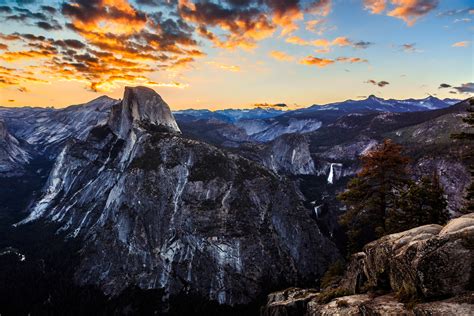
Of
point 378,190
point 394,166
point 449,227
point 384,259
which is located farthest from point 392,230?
point 449,227

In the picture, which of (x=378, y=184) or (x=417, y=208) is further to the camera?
(x=417, y=208)

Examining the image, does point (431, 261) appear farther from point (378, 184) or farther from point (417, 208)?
point (417, 208)

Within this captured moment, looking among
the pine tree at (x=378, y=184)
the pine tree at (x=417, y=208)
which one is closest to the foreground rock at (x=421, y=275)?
the pine tree at (x=378, y=184)

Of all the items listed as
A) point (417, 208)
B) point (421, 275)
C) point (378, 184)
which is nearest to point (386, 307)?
point (421, 275)

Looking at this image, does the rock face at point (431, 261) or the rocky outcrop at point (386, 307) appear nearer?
the rocky outcrop at point (386, 307)

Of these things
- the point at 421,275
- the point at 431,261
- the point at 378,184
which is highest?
the point at 378,184

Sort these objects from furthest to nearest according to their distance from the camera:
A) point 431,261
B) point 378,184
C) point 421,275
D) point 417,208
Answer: point 417,208 < point 378,184 < point 421,275 < point 431,261

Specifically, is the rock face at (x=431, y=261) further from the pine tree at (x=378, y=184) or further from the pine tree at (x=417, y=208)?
the pine tree at (x=417, y=208)

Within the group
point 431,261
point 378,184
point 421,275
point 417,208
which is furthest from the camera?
point 417,208
